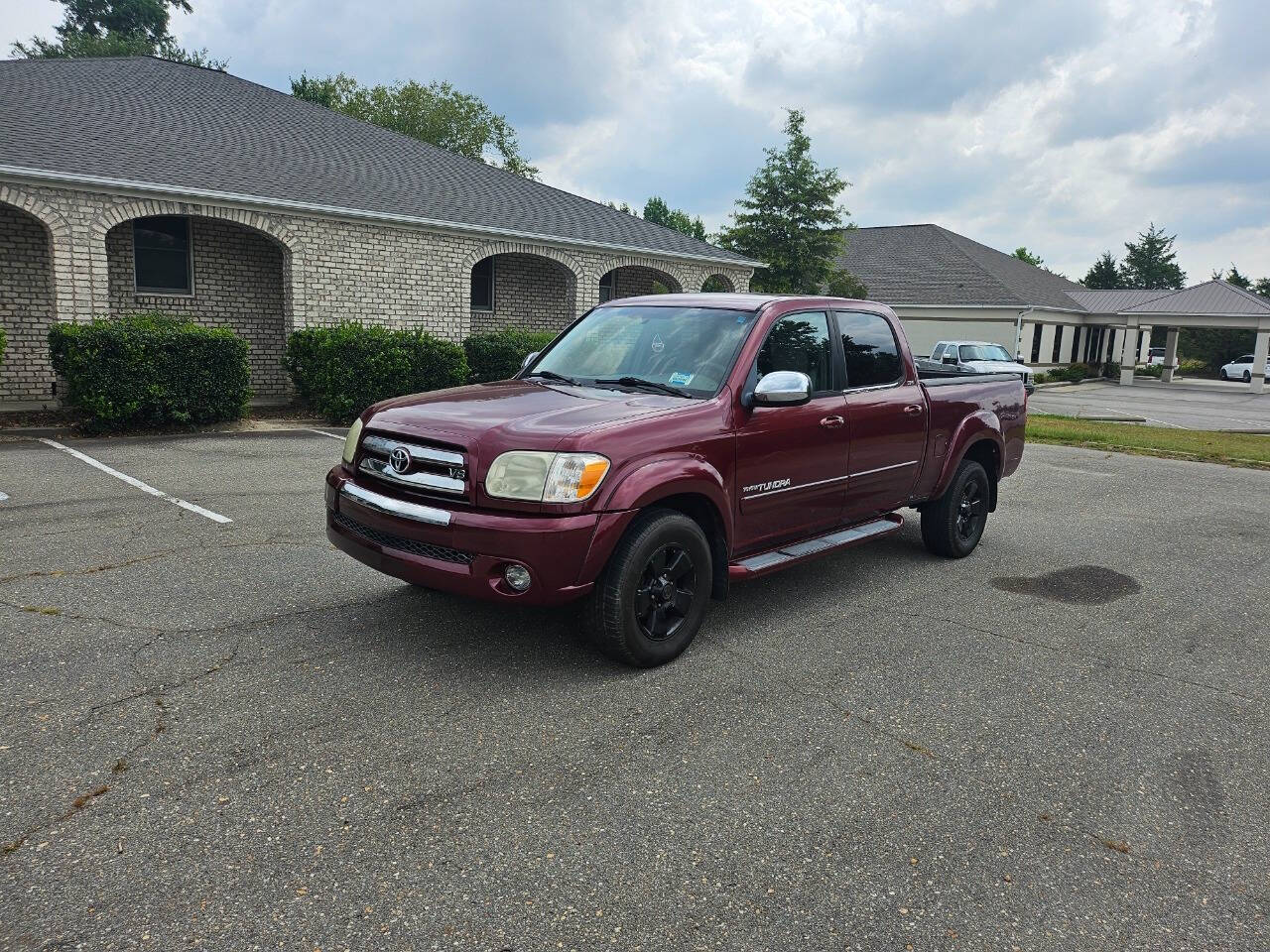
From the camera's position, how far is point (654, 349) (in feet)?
17.6

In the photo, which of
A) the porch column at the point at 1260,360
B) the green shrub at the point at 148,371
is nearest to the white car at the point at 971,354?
the porch column at the point at 1260,360

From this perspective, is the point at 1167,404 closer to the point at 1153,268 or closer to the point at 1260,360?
the point at 1260,360

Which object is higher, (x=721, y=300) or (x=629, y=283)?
(x=629, y=283)

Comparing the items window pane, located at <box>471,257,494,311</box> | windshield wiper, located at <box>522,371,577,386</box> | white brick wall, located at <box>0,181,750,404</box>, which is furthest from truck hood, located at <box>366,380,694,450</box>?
window pane, located at <box>471,257,494,311</box>

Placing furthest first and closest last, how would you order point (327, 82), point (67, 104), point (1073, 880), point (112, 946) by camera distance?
point (327, 82), point (67, 104), point (1073, 880), point (112, 946)

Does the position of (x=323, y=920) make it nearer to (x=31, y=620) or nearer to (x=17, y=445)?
(x=31, y=620)

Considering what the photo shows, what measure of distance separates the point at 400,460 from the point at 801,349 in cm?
254

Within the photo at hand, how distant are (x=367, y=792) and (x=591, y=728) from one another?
0.98 m

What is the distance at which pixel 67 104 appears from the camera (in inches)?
625

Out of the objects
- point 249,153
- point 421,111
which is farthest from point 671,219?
point 249,153

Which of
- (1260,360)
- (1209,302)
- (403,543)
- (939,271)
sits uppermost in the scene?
(939,271)

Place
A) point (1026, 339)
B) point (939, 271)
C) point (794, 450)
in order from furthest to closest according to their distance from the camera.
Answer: point (939, 271) → point (1026, 339) → point (794, 450)

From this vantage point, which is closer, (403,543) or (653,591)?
(403,543)

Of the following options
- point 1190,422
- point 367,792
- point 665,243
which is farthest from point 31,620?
point 1190,422
